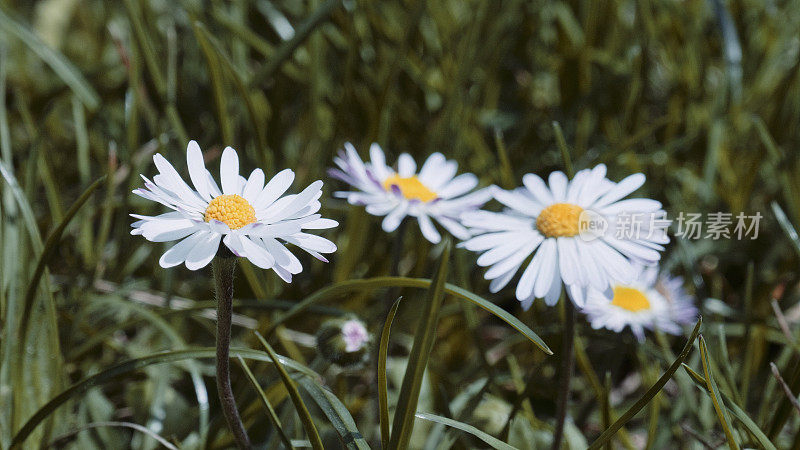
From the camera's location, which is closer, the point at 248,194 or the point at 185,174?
the point at 248,194

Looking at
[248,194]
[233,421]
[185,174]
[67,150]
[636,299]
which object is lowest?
[233,421]

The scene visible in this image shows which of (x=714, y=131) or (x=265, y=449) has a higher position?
Answer: (x=714, y=131)

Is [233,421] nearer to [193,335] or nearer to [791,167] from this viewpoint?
[193,335]

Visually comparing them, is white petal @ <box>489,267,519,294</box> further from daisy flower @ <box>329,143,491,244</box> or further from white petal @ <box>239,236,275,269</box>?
white petal @ <box>239,236,275,269</box>

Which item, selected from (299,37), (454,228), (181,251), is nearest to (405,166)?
(454,228)

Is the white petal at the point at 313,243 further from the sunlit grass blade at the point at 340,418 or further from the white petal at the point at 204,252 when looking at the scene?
the sunlit grass blade at the point at 340,418

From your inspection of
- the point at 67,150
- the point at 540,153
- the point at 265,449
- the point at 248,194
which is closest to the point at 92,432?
the point at 265,449

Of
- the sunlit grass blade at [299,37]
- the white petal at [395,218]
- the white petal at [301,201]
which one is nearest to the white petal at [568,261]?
the white petal at [395,218]
